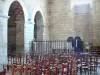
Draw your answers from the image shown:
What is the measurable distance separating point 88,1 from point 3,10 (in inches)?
363

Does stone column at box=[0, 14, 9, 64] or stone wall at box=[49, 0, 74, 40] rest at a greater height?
stone wall at box=[49, 0, 74, 40]

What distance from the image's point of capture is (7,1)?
1225 cm

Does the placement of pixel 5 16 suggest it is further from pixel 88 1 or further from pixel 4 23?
pixel 88 1

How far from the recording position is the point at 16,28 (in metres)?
15.1

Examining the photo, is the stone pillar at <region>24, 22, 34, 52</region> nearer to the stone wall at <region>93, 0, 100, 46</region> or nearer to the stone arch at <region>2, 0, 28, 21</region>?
the stone arch at <region>2, 0, 28, 21</region>

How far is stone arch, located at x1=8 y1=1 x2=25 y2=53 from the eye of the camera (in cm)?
1447

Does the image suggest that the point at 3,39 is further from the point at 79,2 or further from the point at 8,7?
the point at 79,2

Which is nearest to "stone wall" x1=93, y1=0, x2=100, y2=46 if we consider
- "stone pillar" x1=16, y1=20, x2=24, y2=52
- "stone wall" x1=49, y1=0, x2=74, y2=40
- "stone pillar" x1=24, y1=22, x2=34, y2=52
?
"stone wall" x1=49, y1=0, x2=74, y2=40

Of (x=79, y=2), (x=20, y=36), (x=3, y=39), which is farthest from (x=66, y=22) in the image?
(x=3, y=39)

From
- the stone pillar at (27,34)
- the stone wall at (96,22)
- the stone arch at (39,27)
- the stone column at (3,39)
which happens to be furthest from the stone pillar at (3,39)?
the stone wall at (96,22)

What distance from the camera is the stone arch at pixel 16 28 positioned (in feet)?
47.5

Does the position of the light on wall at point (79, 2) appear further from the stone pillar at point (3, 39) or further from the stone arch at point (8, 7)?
the stone pillar at point (3, 39)

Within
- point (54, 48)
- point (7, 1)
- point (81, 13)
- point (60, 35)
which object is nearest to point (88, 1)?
point (81, 13)

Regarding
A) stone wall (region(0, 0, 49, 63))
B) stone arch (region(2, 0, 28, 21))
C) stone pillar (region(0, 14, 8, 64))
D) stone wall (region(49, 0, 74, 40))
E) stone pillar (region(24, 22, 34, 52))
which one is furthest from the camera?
stone wall (region(49, 0, 74, 40))
